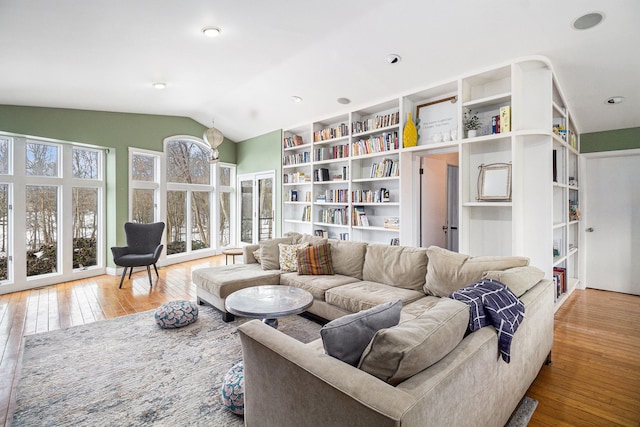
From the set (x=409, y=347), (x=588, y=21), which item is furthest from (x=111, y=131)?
(x=588, y=21)

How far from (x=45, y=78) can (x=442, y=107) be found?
16.0 ft

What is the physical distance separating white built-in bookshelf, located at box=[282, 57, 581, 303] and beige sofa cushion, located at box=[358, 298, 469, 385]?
2.61 m

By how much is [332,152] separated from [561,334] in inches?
157

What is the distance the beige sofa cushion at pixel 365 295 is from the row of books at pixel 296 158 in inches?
133

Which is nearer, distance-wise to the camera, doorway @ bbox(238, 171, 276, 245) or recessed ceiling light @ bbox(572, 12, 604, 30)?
recessed ceiling light @ bbox(572, 12, 604, 30)

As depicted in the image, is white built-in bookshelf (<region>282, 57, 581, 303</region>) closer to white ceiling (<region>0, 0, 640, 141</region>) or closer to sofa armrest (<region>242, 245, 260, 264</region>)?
white ceiling (<region>0, 0, 640, 141</region>)

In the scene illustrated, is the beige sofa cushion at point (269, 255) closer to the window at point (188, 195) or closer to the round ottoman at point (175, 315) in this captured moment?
the round ottoman at point (175, 315)

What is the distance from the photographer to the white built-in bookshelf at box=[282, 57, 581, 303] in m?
3.40

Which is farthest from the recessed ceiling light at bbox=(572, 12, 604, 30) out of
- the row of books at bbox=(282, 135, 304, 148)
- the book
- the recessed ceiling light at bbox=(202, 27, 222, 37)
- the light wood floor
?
the row of books at bbox=(282, 135, 304, 148)

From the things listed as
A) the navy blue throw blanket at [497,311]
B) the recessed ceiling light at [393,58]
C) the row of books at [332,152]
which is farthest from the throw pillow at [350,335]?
the row of books at [332,152]

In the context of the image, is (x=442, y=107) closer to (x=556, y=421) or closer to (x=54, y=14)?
(x=556, y=421)

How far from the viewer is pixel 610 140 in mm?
4477

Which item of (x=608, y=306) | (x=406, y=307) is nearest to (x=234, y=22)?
(x=406, y=307)

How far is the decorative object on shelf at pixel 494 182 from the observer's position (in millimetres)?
3533
